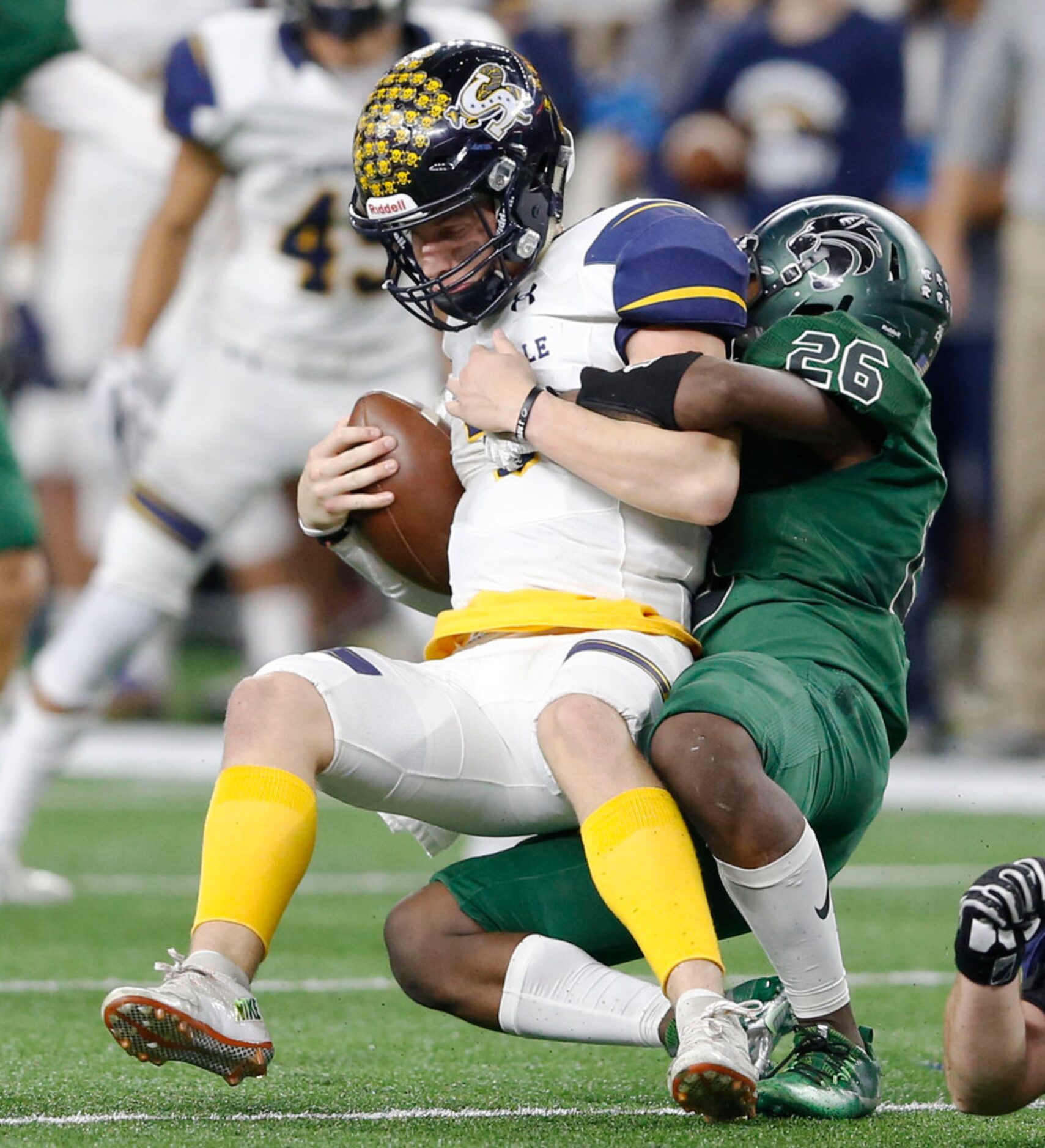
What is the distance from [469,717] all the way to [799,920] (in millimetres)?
440

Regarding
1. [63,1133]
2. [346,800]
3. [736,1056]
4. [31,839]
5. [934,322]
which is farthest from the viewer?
[31,839]

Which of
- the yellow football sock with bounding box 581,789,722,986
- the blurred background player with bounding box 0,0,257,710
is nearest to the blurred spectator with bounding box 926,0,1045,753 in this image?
the blurred background player with bounding box 0,0,257,710

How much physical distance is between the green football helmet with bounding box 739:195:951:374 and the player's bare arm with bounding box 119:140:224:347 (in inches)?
87.4

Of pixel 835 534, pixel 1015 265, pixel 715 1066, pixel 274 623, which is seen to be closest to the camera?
pixel 715 1066

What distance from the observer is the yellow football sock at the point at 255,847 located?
7.89 feet

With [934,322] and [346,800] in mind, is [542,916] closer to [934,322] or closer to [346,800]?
[346,800]

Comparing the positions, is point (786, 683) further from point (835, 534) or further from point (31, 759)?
point (31, 759)

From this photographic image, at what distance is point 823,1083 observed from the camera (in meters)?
2.50

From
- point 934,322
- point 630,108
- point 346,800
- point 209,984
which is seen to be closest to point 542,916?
point 346,800

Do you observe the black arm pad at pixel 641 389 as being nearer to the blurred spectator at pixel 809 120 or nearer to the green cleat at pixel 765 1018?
the green cleat at pixel 765 1018

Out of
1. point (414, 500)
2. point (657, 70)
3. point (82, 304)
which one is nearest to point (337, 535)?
point (414, 500)

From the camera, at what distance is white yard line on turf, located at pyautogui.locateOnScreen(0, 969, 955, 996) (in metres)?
3.48

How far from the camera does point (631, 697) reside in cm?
248

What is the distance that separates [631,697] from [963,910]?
46cm
